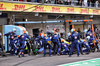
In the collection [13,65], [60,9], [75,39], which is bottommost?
[13,65]

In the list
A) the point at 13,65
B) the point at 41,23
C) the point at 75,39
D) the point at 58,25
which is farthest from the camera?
the point at 58,25

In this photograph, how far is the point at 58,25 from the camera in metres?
28.2

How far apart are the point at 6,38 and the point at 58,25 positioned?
1172cm

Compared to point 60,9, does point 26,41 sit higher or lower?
lower

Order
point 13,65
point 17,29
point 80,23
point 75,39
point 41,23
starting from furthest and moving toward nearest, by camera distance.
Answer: point 80,23
point 41,23
point 17,29
point 75,39
point 13,65

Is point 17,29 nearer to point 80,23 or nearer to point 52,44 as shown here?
point 52,44

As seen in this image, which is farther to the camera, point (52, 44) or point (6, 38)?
point (6, 38)

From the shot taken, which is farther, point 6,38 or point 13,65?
point 6,38

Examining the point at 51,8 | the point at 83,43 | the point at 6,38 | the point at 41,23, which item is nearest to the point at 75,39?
the point at 83,43

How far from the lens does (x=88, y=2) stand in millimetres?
28688

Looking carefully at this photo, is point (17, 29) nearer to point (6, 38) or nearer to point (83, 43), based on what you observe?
point (6, 38)

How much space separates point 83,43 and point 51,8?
9.62 meters

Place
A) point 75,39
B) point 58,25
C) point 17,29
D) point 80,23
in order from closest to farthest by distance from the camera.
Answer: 1. point 75,39
2. point 17,29
3. point 58,25
4. point 80,23

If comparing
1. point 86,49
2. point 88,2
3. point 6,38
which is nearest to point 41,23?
point 88,2
